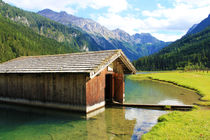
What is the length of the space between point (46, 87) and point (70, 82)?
2896 mm

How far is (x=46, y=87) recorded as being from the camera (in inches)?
645

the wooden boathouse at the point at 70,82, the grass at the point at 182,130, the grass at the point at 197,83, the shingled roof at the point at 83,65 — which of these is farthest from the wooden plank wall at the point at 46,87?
the grass at the point at 197,83

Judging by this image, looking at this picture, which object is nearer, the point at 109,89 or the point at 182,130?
the point at 182,130

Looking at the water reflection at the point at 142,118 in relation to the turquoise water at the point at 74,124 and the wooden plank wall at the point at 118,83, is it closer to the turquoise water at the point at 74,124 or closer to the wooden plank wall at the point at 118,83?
the turquoise water at the point at 74,124

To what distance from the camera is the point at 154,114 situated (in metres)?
15.1

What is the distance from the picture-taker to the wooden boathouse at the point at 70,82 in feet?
47.3

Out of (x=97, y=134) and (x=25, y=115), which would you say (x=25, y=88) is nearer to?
(x=25, y=115)

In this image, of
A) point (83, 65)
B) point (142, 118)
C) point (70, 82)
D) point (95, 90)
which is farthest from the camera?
point (95, 90)

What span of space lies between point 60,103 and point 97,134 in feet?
20.4

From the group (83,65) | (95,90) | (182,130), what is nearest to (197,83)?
(95,90)

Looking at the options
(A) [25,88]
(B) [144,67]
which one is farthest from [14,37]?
(A) [25,88]

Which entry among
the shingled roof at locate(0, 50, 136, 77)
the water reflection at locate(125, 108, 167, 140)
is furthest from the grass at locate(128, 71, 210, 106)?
the shingled roof at locate(0, 50, 136, 77)

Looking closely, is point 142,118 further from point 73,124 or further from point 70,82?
point 70,82

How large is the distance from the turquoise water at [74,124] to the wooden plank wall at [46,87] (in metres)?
1.24
